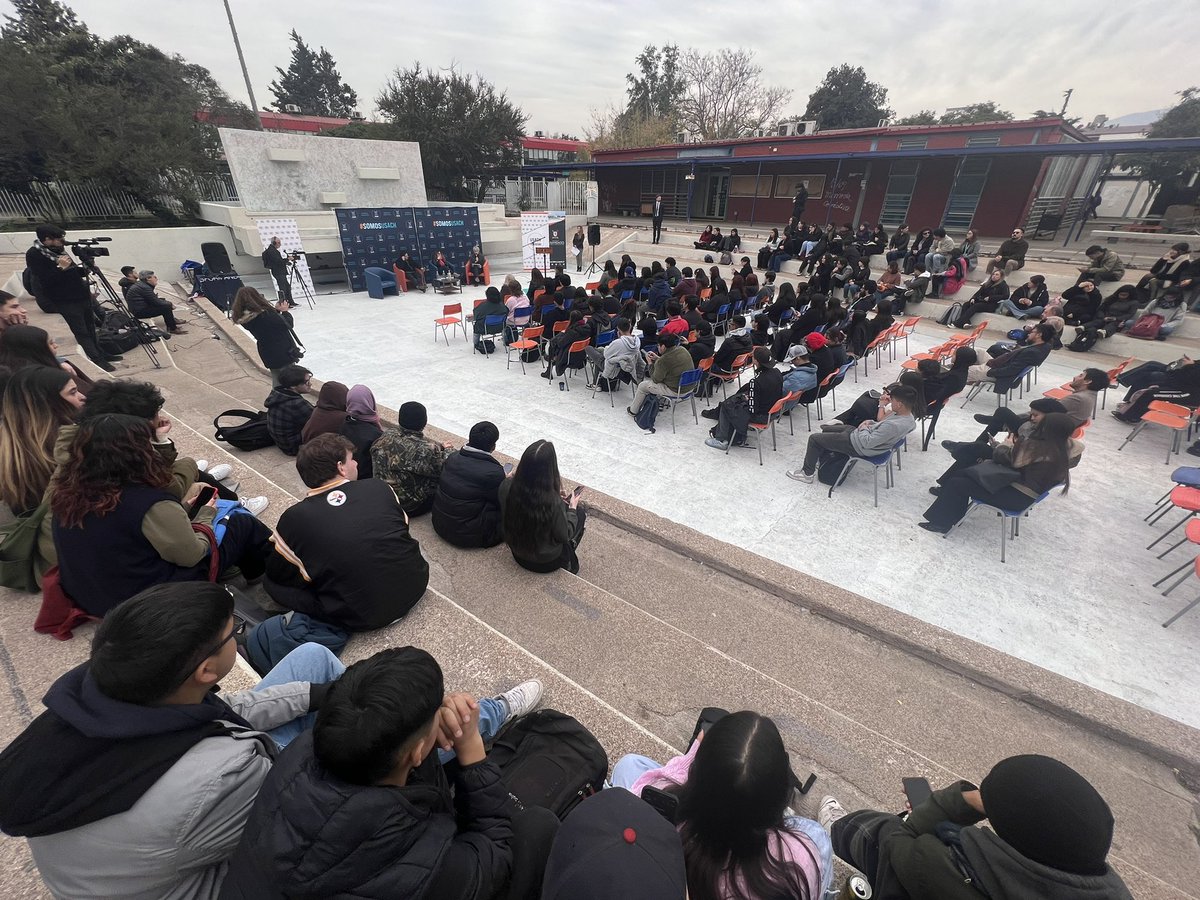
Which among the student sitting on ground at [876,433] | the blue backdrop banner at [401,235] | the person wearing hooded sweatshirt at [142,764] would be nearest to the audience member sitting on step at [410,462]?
the person wearing hooded sweatshirt at [142,764]

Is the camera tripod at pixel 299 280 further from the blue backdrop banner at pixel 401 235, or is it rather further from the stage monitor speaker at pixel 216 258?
the stage monitor speaker at pixel 216 258

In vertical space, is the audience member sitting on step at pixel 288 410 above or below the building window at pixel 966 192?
below

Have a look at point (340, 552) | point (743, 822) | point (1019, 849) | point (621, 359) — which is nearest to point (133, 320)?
point (621, 359)

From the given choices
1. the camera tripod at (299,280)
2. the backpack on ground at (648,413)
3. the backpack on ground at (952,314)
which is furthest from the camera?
the camera tripod at (299,280)

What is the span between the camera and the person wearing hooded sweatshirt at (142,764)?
3.59 ft

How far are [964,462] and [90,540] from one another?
21.0 feet

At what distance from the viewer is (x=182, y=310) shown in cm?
1188

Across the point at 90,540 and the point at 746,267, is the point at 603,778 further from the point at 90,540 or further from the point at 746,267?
the point at 746,267

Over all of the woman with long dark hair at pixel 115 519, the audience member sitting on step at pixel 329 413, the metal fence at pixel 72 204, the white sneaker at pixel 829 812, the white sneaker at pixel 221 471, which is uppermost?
the metal fence at pixel 72 204

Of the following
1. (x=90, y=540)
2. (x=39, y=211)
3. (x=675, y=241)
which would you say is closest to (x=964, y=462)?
(x=90, y=540)

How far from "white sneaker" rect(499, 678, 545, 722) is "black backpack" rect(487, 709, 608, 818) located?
4.0 inches

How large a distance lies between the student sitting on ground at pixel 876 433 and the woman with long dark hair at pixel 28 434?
6.01 m

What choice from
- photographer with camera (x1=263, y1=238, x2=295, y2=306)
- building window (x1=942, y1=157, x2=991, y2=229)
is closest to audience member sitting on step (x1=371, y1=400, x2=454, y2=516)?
photographer with camera (x1=263, y1=238, x2=295, y2=306)

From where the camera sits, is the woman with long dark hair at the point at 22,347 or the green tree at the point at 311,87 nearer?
the woman with long dark hair at the point at 22,347
